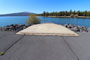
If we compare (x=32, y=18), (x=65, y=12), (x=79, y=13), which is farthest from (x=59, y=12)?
(x=32, y=18)

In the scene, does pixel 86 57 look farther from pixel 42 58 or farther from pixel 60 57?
pixel 42 58

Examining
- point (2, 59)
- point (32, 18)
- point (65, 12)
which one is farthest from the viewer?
point (65, 12)

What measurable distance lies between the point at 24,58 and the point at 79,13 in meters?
45.5

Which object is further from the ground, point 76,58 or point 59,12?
point 59,12

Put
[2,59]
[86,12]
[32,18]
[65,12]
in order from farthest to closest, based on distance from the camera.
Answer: [65,12] < [86,12] < [32,18] < [2,59]

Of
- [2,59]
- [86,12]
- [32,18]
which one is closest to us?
[2,59]

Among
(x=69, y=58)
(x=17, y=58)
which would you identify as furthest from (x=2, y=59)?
(x=69, y=58)

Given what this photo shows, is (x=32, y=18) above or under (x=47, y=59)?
above

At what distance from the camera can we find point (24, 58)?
1.84m

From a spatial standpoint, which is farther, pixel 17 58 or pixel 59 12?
pixel 59 12

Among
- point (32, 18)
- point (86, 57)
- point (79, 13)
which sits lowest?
point (86, 57)

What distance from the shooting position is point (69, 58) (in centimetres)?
184

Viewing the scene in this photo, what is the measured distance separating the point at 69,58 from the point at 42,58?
0.69 metres

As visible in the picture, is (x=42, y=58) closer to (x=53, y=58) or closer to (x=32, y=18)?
(x=53, y=58)
